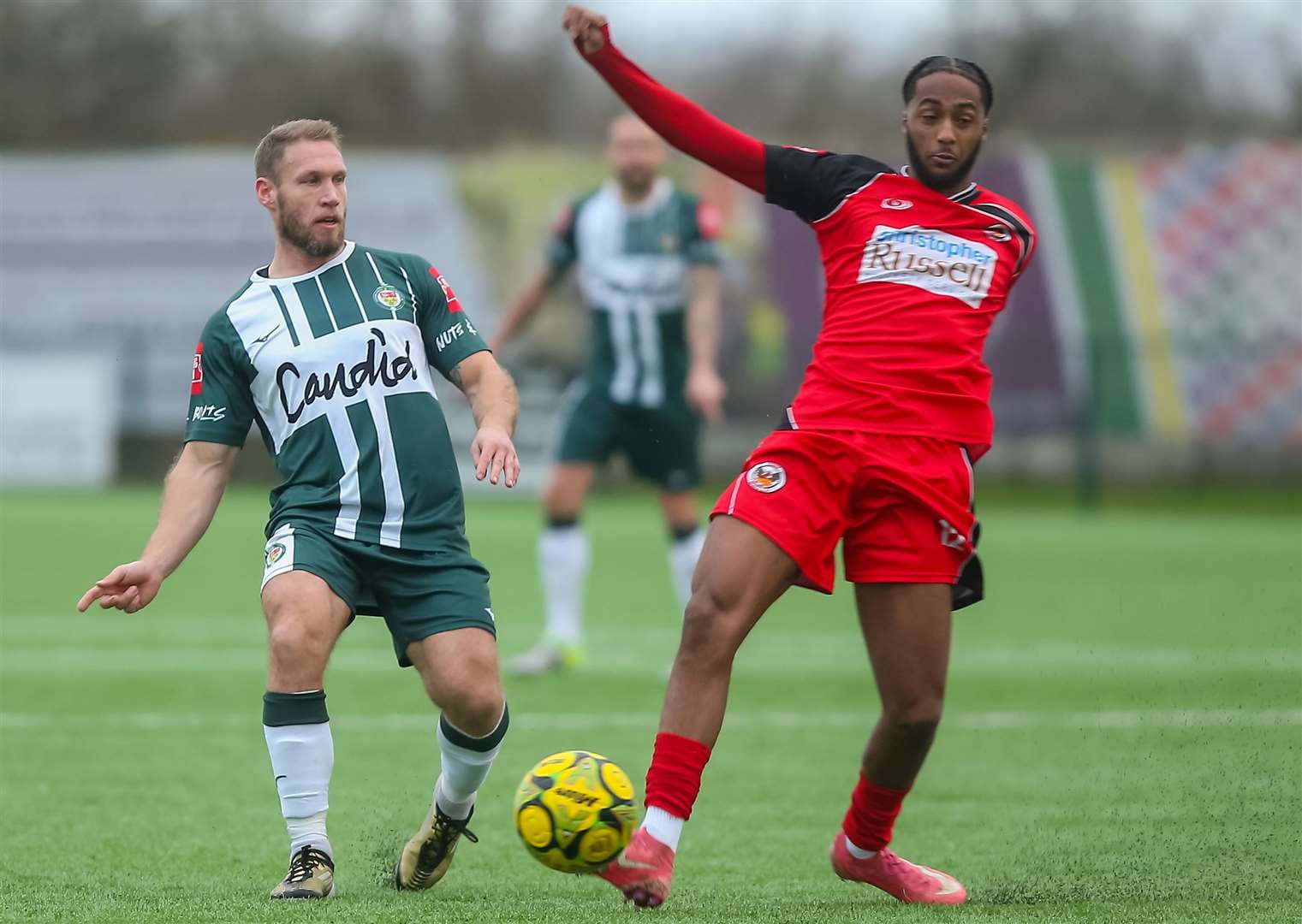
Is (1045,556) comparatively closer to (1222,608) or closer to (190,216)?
(1222,608)

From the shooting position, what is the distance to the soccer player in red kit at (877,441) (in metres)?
4.51

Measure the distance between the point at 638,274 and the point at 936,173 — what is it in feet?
16.4

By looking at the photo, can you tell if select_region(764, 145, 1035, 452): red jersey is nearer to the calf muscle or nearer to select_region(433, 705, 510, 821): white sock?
the calf muscle

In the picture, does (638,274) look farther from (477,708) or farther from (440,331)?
(477,708)

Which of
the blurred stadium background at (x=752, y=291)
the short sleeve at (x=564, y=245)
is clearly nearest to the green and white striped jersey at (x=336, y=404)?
the short sleeve at (x=564, y=245)

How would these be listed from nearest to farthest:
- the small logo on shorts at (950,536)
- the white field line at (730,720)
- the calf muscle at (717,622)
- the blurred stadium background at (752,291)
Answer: the calf muscle at (717,622) → the small logo on shorts at (950,536) → the white field line at (730,720) → the blurred stadium background at (752,291)

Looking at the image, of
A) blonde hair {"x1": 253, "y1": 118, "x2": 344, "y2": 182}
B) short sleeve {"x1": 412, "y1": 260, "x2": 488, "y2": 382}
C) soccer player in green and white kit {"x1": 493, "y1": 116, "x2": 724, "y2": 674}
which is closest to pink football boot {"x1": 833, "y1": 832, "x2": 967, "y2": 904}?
short sleeve {"x1": 412, "y1": 260, "x2": 488, "y2": 382}

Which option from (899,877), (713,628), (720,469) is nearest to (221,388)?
(713,628)

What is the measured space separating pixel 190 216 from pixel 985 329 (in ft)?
72.9

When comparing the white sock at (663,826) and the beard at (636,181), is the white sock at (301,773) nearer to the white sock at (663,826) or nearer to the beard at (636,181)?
the white sock at (663,826)

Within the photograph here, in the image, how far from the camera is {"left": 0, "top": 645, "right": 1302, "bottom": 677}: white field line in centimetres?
959

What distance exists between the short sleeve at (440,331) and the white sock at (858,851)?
164cm

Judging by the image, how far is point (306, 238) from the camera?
16.0 feet

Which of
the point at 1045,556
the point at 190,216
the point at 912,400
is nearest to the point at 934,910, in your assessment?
the point at 912,400
